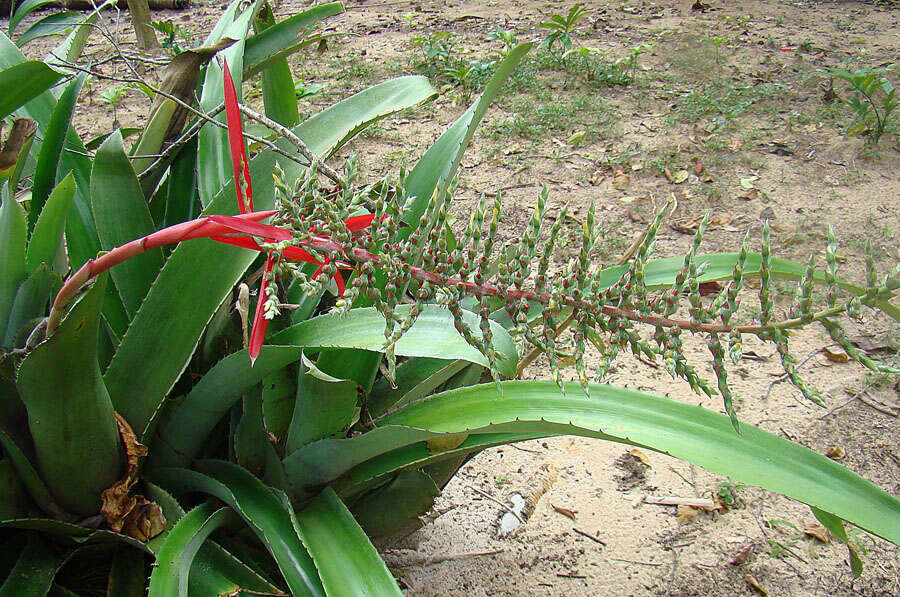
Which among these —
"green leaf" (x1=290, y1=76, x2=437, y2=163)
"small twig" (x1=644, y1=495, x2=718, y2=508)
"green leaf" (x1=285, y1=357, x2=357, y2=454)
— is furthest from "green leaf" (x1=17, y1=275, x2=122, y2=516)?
"small twig" (x1=644, y1=495, x2=718, y2=508)

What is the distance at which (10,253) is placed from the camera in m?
1.27

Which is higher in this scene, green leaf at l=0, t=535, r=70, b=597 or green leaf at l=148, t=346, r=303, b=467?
green leaf at l=148, t=346, r=303, b=467

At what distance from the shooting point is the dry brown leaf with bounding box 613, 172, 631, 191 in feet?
11.6

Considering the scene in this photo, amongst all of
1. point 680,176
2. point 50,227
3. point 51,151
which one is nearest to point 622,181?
point 680,176

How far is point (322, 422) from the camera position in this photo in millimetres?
1300

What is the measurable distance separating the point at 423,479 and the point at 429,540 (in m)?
0.57

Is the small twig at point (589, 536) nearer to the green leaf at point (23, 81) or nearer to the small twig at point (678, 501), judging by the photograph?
the small twig at point (678, 501)

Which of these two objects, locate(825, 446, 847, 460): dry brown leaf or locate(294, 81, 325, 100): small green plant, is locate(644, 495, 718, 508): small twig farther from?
locate(294, 81, 325, 100): small green plant

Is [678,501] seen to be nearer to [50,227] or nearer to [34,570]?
[34,570]

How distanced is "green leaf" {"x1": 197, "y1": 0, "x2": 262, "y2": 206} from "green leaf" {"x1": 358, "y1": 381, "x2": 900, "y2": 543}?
769mm

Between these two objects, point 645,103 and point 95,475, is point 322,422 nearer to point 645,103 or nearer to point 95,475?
point 95,475

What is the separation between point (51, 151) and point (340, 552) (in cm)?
115

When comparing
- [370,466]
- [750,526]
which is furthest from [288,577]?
[750,526]

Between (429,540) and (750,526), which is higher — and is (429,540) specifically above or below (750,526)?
above
